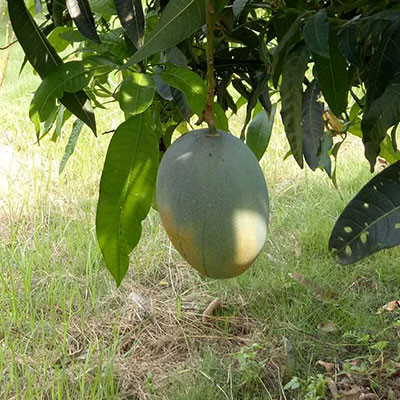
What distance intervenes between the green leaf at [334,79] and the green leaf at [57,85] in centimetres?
23

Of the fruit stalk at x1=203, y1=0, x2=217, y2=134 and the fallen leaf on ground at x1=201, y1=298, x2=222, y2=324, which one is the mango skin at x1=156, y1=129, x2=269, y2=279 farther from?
the fallen leaf on ground at x1=201, y1=298, x2=222, y2=324

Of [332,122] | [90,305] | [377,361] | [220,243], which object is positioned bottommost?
[377,361]

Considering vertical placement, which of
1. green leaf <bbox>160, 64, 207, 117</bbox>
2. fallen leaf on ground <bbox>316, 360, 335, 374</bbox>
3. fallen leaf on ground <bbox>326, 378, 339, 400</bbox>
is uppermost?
green leaf <bbox>160, 64, 207, 117</bbox>

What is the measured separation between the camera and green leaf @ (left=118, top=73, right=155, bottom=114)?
0.65 meters

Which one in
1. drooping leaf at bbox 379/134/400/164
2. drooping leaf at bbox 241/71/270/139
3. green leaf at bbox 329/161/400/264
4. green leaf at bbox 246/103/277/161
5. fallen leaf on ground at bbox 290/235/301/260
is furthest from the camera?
fallen leaf on ground at bbox 290/235/301/260

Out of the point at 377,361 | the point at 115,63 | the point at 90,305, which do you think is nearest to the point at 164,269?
the point at 90,305

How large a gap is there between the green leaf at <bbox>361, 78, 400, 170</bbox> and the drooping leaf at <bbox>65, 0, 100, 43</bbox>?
0.87 ft

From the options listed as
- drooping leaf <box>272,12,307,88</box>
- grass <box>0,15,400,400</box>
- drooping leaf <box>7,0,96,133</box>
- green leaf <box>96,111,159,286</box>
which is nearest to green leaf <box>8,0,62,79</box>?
drooping leaf <box>7,0,96,133</box>

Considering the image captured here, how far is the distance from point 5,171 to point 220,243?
8.22 feet

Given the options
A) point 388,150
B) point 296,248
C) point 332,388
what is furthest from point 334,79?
point 296,248

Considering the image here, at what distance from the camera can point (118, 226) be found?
631 millimetres

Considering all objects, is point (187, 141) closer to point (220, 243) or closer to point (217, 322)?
point (220, 243)

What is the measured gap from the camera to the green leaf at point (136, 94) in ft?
2.14

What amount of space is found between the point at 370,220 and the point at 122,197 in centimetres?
22
